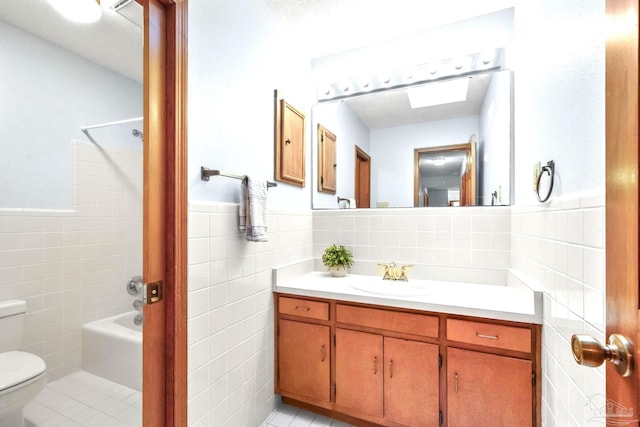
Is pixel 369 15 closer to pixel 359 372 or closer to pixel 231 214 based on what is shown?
pixel 231 214

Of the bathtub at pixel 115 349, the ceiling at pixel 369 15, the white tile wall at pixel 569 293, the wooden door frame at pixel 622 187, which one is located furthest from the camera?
the ceiling at pixel 369 15

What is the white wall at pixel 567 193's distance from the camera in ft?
2.47

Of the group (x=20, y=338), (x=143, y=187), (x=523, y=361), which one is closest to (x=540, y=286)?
(x=523, y=361)

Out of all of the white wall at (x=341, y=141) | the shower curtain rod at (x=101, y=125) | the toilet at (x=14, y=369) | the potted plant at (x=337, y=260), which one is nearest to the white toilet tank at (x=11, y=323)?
the toilet at (x=14, y=369)

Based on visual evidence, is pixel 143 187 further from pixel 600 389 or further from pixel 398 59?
pixel 398 59

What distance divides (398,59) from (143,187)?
6.33 ft

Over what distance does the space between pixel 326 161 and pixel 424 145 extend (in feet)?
2.48

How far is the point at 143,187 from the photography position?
1.08m

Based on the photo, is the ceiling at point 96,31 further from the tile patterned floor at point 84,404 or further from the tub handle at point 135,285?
the tile patterned floor at point 84,404

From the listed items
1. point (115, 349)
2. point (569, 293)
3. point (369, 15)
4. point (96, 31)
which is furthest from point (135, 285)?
point (369, 15)

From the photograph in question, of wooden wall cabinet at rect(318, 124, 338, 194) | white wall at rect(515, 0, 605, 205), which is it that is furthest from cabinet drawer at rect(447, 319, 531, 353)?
wooden wall cabinet at rect(318, 124, 338, 194)

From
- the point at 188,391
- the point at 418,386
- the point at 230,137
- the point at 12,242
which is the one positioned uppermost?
the point at 230,137

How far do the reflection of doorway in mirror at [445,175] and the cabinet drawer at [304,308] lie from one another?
99 cm

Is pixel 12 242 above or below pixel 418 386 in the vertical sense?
above
